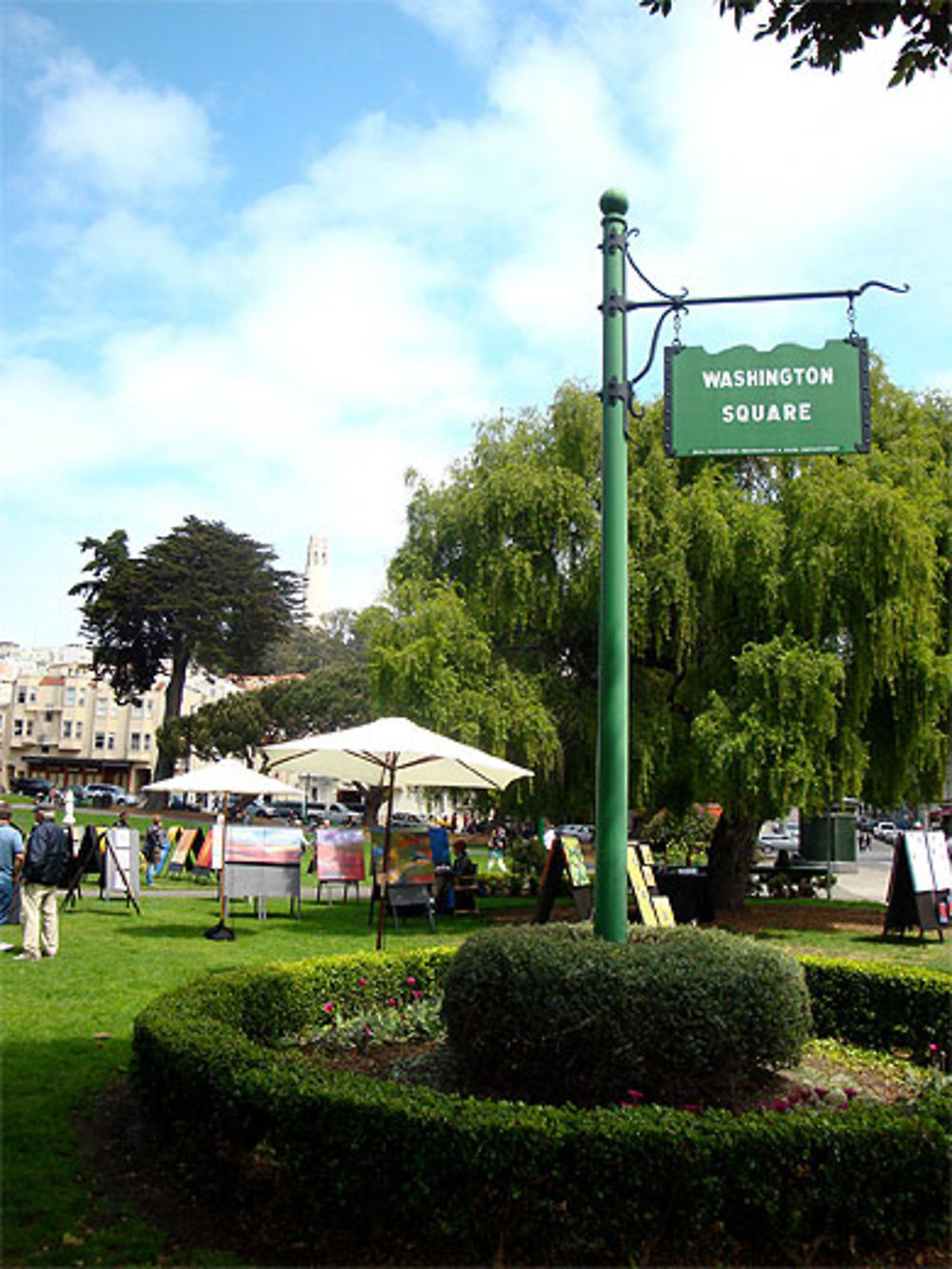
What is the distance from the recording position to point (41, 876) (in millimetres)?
12086

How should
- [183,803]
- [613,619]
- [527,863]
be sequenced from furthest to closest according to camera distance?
1. [183,803]
2. [527,863]
3. [613,619]

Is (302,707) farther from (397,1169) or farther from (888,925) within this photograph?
(397,1169)

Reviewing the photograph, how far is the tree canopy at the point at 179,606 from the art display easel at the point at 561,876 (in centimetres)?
4452

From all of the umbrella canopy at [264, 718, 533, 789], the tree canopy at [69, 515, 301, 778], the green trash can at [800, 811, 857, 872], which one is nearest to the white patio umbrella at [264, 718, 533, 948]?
the umbrella canopy at [264, 718, 533, 789]

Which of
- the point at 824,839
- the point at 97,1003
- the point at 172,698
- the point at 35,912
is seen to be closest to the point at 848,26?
the point at 97,1003

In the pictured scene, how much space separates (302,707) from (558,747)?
171ft

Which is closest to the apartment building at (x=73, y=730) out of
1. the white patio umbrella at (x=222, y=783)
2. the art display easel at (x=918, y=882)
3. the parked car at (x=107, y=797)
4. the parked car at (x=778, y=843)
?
the parked car at (x=107, y=797)

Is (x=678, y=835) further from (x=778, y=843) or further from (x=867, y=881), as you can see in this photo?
(x=778, y=843)

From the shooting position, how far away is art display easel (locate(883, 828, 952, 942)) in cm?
1678

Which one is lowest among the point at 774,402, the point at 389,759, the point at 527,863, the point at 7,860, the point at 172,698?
the point at 527,863

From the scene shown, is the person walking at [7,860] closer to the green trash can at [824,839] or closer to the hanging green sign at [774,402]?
the hanging green sign at [774,402]

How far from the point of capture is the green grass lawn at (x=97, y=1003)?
193 inches

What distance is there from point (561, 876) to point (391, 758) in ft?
9.30

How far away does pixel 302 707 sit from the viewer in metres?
69.2
